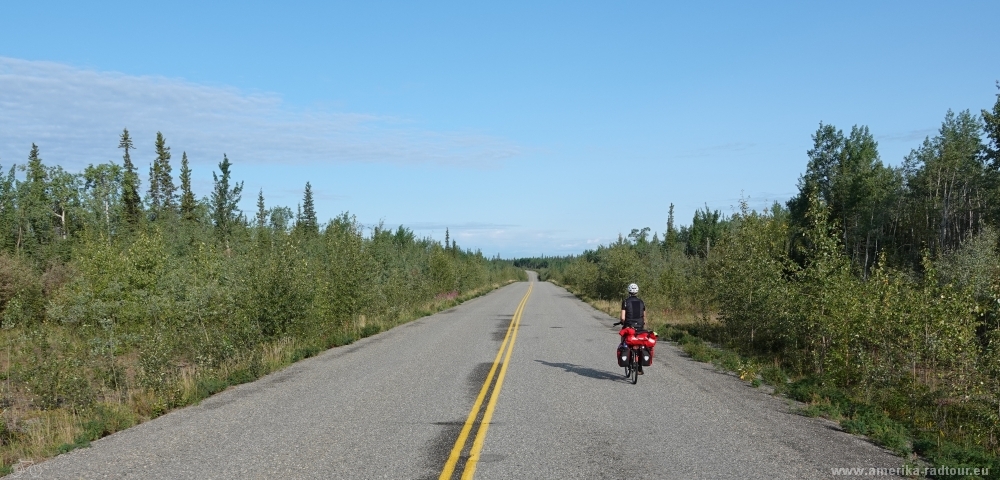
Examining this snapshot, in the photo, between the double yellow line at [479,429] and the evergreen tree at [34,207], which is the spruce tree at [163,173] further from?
the double yellow line at [479,429]

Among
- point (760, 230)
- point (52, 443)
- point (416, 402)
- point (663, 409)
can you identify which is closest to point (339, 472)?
point (416, 402)

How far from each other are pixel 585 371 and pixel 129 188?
223ft

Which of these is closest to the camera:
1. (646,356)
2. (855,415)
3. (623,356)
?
(855,415)

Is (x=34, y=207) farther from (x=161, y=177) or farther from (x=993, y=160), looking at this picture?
(x=993, y=160)

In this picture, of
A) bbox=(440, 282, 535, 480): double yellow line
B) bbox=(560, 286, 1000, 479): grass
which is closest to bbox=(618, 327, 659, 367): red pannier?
bbox=(560, 286, 1000, 479): grass

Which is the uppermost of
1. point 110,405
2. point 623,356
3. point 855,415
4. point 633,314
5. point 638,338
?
point 633,314

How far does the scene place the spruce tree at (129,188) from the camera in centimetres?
6384

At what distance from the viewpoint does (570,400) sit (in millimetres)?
10109

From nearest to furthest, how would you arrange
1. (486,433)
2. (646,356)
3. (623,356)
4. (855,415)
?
(486,433), (855,415), (623,356), (646,356)

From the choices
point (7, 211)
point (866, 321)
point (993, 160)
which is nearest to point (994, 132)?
point (993, 160)

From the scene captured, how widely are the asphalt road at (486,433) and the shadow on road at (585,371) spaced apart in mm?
47

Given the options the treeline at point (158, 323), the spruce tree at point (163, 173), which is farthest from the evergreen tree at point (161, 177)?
the treeline at point (158, 323)

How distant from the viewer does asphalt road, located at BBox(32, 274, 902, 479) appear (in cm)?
646

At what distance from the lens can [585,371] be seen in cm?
1342
